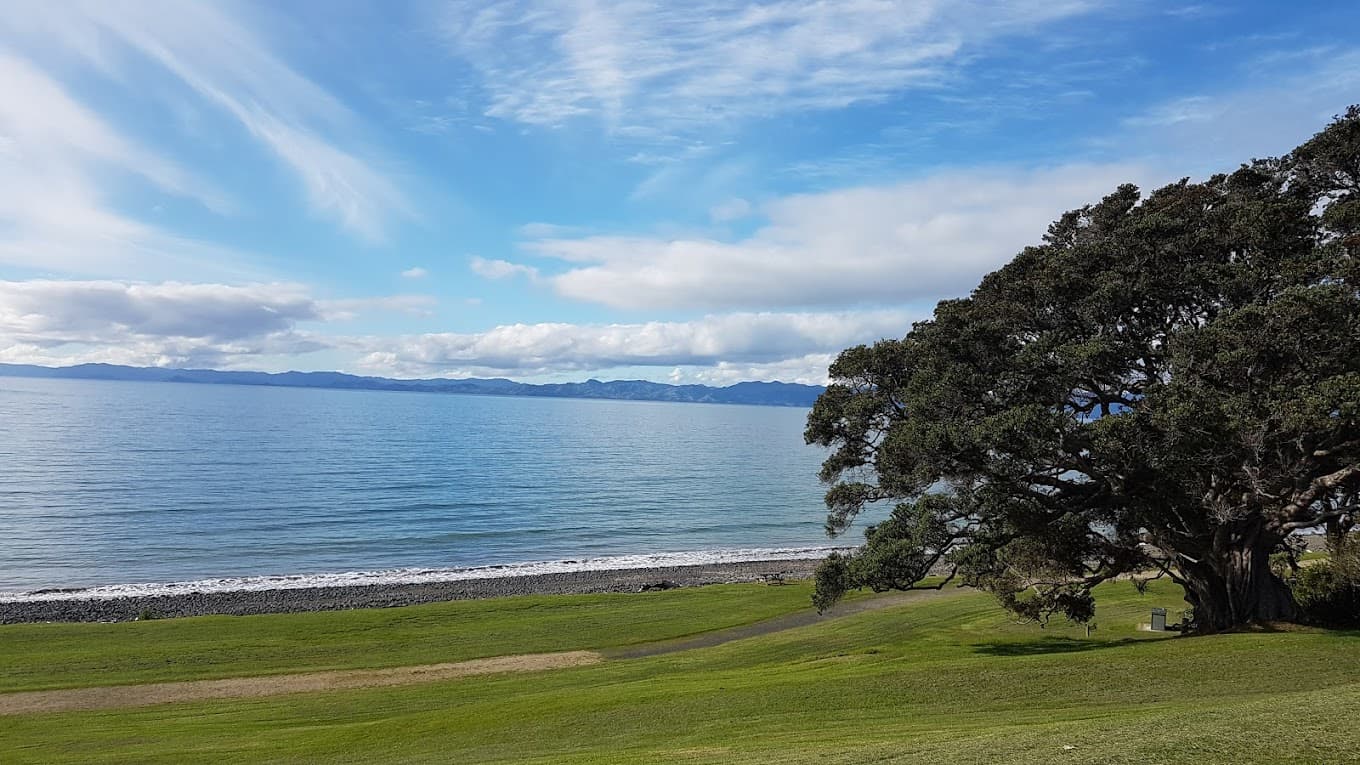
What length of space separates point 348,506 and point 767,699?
6350cm

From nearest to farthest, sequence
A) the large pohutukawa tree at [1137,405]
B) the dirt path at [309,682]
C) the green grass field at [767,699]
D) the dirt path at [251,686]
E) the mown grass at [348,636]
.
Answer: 1. the green grass field at [767,699]
2. the large pohutukawa tree at [1137,405]
3. the dirt path at [251,686]
4. the dirt path at [309,682]
5. the mown grass at [348,636]

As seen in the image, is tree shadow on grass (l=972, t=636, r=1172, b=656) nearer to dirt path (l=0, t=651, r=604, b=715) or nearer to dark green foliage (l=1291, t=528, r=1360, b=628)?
dark green foliage (l=1291, t=528, r=1360, b=628)

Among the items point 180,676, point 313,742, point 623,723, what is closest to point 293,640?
point 180,676

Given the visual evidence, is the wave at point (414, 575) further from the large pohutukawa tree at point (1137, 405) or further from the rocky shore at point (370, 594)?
the large pohutukawa tree at point (1137, 405)

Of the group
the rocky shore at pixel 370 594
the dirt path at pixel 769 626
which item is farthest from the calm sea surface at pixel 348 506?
the dirt path at pixel 769 626

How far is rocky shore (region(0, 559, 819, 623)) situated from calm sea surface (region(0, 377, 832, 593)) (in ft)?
17.3

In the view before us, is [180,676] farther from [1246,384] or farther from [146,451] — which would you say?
[146,451]

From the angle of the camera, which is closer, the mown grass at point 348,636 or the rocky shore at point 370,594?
the mown grass at point 348,636

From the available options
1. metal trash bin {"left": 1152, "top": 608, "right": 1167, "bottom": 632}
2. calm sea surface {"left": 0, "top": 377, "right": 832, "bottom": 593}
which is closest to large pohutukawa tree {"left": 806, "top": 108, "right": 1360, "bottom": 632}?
metal trash bin {"left": 1152, "top": 608, "right": 1167, "bottom": 632}

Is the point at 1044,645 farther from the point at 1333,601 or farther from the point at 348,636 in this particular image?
the point at 348,636

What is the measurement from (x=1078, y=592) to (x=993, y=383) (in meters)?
8.87

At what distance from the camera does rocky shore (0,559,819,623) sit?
131 feet

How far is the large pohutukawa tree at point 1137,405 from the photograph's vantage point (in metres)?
17.2

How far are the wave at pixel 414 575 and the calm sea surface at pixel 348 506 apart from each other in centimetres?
97
